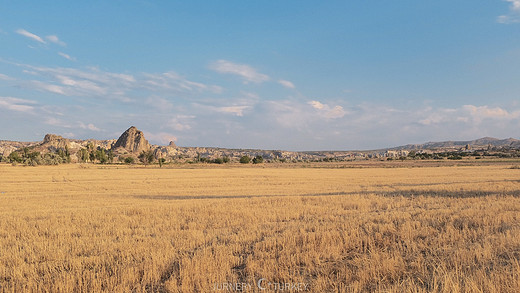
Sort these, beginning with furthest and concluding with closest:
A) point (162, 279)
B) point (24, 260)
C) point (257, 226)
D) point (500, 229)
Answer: point (257, 226), point (500, 229), point (24, 260), point (162, 279)

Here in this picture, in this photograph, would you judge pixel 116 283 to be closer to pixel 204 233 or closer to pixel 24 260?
pixel 24 260

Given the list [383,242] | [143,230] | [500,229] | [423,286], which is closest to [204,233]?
[143,230]

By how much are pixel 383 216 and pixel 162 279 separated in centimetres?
911

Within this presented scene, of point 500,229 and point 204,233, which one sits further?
point 204,233

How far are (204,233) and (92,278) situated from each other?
461 cm

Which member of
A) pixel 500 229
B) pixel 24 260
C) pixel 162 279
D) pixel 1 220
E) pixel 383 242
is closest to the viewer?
pixel 162 279

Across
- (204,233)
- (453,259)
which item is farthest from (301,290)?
(204,233)

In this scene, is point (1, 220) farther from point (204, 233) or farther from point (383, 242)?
point (383, 242)

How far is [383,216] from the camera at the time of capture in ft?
40.0

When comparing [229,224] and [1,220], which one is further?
[1,220]

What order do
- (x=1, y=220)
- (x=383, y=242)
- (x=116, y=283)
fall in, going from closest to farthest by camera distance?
1. (x=116, y=283)
2. (x=383, y=242)
3. (x=1, y=220)

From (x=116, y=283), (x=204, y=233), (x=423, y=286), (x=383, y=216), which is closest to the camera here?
(x=423, y=286)

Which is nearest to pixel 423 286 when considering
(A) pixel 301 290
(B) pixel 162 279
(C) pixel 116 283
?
(A) pixel 301 290

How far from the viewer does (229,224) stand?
11.9 metres
